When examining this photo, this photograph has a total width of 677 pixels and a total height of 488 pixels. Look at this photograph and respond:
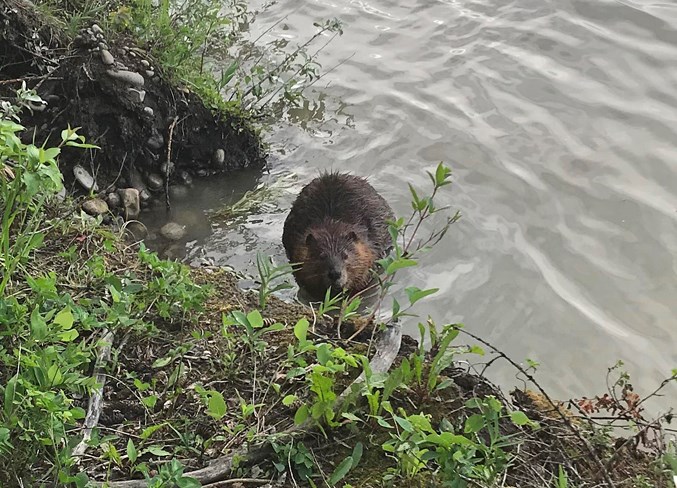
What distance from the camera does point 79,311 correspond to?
292 centimetres

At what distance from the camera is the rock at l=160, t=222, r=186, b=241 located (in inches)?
232

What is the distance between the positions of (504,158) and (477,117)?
676mm

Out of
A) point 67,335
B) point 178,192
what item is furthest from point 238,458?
point 178,192

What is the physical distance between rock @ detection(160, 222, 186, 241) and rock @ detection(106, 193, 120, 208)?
391 millimetres

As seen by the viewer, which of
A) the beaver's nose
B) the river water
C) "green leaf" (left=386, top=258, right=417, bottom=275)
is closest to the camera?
"green leaf" (left=386, top=258, right=417, bottom=275)

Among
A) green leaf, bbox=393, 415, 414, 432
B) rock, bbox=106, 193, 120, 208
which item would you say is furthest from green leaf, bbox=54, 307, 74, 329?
rock, bbox=106, 193, 120, 208

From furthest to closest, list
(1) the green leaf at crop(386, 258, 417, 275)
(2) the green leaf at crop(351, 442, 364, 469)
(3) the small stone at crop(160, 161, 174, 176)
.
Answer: (3) the small stone at crop(160, 161, 174, 176), (1) the green leaf at crop(386, 258, 417, 275), (2) the green leaf at crop(351, 442, 364, 469)

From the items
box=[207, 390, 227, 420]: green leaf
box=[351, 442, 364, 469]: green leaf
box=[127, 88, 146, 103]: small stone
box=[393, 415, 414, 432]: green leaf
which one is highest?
box=[207, 390, 227, 420]: green leaf

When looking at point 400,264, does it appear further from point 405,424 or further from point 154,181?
point 154,181

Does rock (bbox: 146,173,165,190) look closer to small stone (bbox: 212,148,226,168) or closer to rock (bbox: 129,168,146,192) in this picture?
rock (bbox: 129,168,146,192)

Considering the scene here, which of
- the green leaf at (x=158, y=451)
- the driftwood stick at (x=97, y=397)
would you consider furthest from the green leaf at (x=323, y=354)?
the driftwood stick at (x=97, y=397)

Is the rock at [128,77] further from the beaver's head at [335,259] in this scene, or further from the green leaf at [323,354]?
the green leaf at [323,354]

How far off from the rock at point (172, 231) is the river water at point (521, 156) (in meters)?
0.13

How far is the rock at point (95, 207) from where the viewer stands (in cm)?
540
